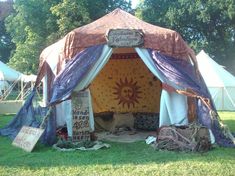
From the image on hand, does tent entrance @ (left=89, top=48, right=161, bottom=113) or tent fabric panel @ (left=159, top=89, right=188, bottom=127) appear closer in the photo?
tent fabric panel @ (left=159, top=89, right=188, bottom=127)

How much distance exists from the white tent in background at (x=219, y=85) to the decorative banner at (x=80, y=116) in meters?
10.7

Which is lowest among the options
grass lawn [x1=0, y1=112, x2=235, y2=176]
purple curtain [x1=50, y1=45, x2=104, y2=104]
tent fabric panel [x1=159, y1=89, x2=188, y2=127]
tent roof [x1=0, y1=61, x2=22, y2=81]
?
grass lawn [x1=0, y1=112, x2=235, y2=176]

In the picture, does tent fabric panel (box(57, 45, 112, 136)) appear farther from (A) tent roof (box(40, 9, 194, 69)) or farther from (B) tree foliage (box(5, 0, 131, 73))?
(B) tree foliage (box(5, 0, 131, 73))

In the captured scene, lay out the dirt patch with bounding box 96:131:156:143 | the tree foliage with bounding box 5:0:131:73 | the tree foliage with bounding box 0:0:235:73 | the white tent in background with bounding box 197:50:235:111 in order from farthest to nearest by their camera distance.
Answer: the tree foliage with bounding box 0:0:235:73
the tree foliage with bounding box 5:0:131:73
the white tent in background with bounding box 197:50:235:111
the dirt patch with bounding box 96:131:156:143

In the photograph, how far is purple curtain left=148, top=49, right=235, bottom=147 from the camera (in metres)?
8.69

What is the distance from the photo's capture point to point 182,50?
9.30m

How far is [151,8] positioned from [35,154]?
77.6 feet

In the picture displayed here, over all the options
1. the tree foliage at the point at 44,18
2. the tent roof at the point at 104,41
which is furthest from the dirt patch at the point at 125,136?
the tree foliage at the point at 44,18

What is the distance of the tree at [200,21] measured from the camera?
28281mm

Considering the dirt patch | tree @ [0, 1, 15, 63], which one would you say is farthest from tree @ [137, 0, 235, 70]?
the dirt patch

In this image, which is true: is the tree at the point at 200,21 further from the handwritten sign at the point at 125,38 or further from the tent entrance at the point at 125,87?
the handwritten sign at the point at 125,38

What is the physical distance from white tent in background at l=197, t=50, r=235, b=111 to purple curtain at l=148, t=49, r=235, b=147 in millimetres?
9827

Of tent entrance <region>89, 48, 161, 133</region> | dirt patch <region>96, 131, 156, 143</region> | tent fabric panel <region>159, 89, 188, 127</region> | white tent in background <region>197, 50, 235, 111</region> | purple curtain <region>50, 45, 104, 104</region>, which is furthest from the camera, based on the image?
white tent in background <region>197, 50, 235, 111</region>

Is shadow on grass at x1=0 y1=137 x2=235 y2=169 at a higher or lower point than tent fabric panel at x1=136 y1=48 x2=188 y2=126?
lower
